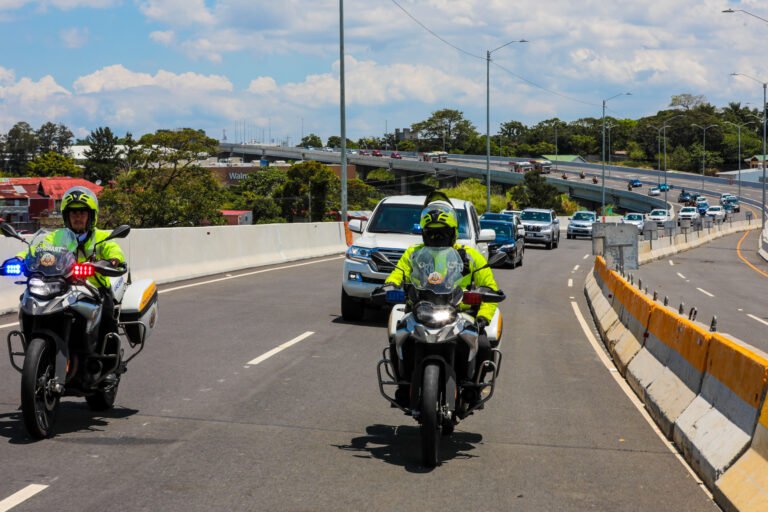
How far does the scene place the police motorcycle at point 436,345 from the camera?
6.45m

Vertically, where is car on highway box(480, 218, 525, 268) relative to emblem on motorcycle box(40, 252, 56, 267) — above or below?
below

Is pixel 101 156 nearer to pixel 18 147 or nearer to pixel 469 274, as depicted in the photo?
pixel 18 147

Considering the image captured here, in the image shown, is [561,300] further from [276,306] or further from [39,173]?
[39,173]

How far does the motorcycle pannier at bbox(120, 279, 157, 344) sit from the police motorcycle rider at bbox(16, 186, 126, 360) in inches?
4.3

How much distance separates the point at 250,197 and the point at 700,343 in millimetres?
111862

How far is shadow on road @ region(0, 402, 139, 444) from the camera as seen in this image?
7176 millimetres

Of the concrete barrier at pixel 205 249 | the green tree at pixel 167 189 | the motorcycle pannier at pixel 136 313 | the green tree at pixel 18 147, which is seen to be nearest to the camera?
the motorcycle pannier at pixel 136 313

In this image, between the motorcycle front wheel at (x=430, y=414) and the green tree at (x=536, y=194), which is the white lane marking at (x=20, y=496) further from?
the green tree at (x=536, y=194)


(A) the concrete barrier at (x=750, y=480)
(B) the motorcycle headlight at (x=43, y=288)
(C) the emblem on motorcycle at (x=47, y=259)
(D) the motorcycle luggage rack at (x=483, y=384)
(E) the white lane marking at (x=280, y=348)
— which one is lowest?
(E) the white lane marking at (x=280, y=348)

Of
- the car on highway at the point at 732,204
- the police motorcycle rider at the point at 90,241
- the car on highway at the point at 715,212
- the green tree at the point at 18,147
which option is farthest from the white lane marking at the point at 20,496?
the green tree at the point at 18,147

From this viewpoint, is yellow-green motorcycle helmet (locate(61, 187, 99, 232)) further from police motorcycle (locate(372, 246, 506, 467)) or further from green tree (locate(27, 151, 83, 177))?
green tree (locate(27, 151, 83, 177))

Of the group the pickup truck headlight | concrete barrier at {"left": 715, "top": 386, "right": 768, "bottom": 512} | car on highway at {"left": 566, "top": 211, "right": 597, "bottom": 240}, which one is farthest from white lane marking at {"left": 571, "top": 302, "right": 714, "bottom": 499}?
car on highway at {"left": 566, "top": 211, "right": 597, "bottom": 240}

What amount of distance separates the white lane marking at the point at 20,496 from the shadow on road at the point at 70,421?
1200 millimetres

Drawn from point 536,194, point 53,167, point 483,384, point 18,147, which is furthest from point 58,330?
point 18,147
